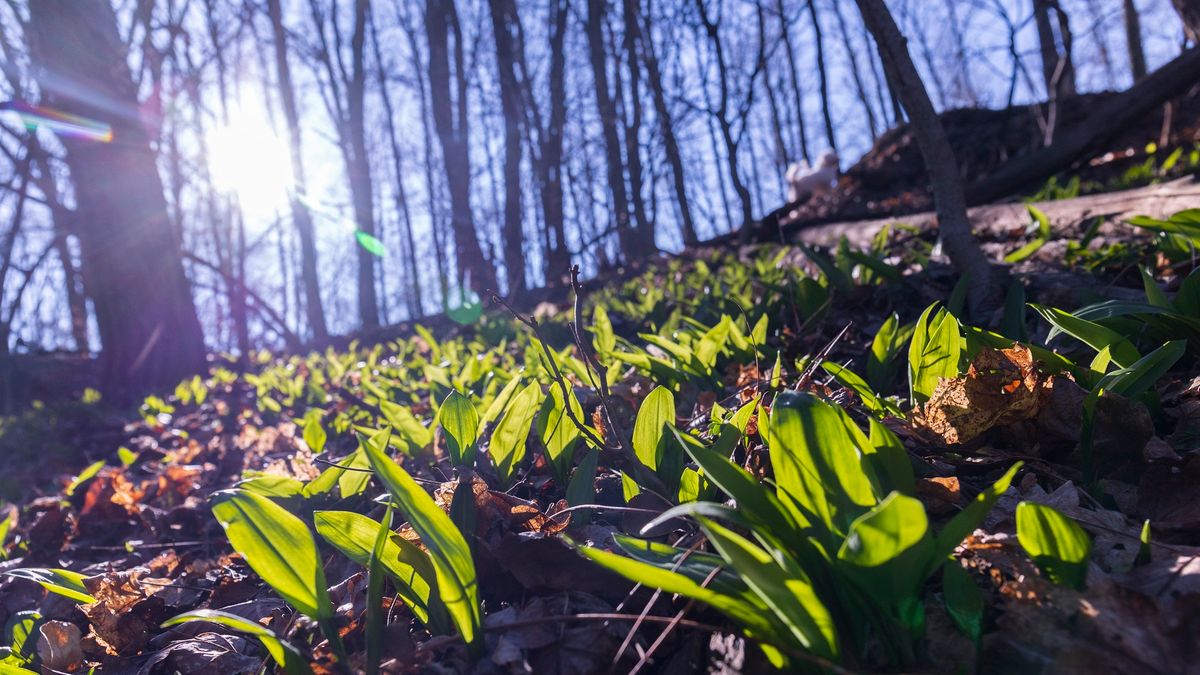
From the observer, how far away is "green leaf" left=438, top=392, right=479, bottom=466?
1581 millimetres

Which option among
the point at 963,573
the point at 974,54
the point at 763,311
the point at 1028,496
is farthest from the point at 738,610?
the point at 974,54

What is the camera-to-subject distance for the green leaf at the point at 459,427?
1.58m

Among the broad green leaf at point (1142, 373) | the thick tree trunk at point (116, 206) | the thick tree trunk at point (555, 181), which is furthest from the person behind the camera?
the thick tree trunk at point (555, 181)

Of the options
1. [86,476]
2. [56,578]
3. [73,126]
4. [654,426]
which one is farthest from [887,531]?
[73,126]

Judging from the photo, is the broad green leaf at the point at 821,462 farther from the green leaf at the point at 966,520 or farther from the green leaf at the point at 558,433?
the green leaf at the point at 558,433

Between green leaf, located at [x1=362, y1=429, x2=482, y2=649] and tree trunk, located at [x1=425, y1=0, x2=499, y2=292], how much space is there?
23.4ft

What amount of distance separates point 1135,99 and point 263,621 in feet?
20.9

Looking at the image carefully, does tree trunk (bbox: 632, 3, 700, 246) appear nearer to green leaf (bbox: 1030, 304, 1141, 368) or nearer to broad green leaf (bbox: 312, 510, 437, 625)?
green leaf (bbox: 1030, 304, 1141, 368)

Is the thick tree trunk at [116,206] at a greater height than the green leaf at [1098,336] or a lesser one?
greater

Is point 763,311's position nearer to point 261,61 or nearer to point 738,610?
point 738,610

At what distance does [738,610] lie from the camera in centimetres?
80

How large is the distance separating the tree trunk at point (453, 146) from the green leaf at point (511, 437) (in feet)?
21.5

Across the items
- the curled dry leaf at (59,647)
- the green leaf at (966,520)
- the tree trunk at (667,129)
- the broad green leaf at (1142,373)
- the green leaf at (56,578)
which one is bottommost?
the curled dry leaf at (59,647)

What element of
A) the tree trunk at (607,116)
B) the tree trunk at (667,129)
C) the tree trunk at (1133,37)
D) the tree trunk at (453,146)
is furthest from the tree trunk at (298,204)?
the tree trunk at (1133,37)
